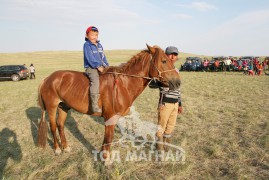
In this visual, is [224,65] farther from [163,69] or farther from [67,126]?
[163,69]

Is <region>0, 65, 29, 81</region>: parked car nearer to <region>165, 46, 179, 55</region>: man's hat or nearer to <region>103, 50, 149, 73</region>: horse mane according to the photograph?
<region>103, 50, 149, 73</region>: horse mane

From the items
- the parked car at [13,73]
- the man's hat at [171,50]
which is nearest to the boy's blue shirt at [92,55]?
the man's hat at [171,50]

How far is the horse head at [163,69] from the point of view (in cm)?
424

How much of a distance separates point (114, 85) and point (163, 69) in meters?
1.08

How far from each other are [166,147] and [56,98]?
9.45ft

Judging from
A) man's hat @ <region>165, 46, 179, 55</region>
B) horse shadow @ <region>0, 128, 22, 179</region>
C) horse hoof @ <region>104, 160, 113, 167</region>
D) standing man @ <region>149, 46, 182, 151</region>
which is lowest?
horse shadow @ <region>0, 128, 22, 179</region>

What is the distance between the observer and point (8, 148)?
586 centimetres

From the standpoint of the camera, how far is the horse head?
4242mm

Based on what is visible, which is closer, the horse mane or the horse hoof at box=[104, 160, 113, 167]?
the horse mane

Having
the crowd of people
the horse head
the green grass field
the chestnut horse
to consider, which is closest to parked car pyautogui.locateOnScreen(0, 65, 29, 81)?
the green grass field

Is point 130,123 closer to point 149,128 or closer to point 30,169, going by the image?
point 149,128

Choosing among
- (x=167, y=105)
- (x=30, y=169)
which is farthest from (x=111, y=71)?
(x=30, y=169)

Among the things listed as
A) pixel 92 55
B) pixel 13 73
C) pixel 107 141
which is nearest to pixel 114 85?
pixel 92 55

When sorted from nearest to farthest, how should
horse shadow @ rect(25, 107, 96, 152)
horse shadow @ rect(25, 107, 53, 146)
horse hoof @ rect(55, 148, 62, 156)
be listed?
horse hoof @ rect(55, 148, 62, 156) → horse shadow @ rect(25, 107, 96, 152) → horse shadow @ rect(25, 107, 53, 146)
